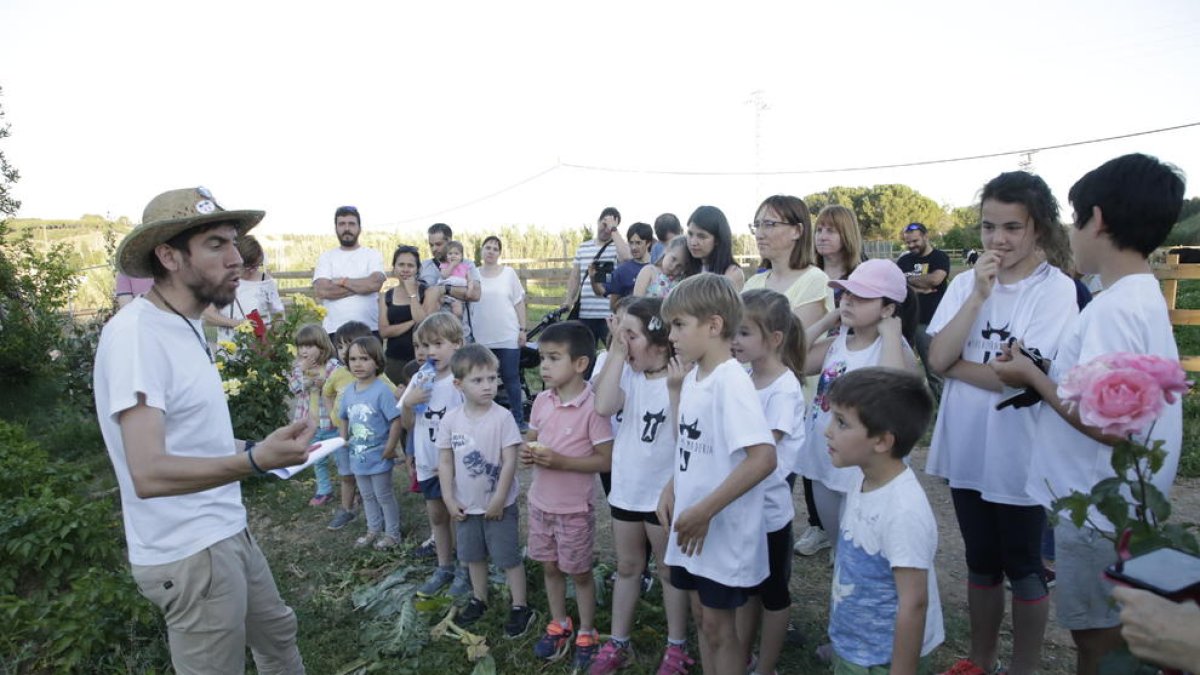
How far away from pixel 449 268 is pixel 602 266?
1.58m

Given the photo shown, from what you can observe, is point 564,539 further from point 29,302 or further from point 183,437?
point 29,302

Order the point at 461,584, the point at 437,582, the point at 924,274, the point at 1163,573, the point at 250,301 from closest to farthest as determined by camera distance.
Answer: the point at 1163,573, the point at 461,584, the point at 437,582, the point at 250,301, the point at 924,274

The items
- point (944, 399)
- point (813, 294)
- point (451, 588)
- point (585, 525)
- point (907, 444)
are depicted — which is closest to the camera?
point (907, 444)

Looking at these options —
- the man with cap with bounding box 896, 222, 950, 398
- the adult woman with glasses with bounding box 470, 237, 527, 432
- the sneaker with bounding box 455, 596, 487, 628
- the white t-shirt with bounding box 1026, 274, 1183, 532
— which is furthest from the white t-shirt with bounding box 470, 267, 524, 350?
the white t-shirt with bounding box 1026, 274, 1183, 532

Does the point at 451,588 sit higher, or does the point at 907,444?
the point at 907,444

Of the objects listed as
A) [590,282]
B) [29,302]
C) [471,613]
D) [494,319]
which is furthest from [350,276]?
[29,302]

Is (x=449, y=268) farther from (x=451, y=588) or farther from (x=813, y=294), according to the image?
(x=813, y=294)

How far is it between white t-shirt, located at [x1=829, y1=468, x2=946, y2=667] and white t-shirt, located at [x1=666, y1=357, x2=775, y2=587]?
0.35 metres

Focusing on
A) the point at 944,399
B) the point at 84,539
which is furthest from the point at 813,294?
the point at 84,539

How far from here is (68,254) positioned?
9.53m

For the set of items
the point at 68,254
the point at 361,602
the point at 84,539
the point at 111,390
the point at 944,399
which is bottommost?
the point at 361,602

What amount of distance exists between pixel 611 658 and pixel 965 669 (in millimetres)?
1519

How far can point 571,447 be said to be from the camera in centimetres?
339

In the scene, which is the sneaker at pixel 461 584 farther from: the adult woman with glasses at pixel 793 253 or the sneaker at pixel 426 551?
the adult woman with glasses at pixel 793 253
